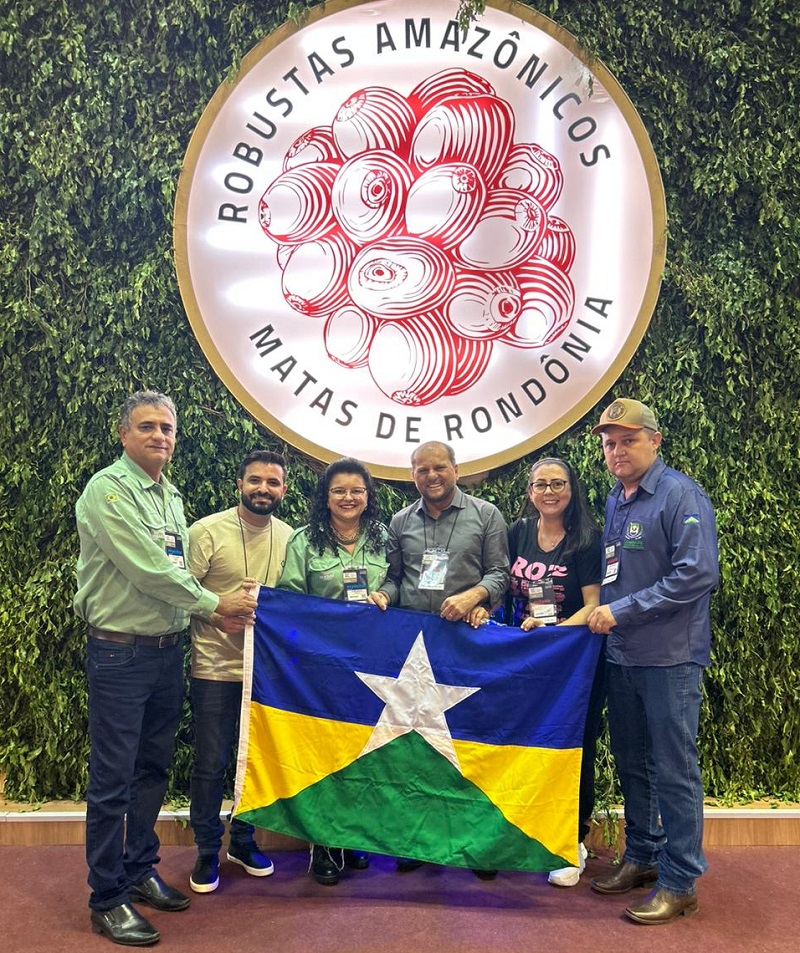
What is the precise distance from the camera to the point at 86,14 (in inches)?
137

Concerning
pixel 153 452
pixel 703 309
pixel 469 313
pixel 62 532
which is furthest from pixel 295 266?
pixel 703 309

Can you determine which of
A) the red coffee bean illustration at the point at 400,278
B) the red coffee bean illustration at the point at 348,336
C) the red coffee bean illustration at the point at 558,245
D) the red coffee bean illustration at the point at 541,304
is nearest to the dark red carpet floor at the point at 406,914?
the red coffee bean illustration at the point at 348,336

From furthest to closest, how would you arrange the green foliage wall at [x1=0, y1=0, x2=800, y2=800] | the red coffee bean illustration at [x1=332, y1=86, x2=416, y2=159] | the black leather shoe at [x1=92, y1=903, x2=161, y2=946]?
the red coffee bean illustration at [x1=332, y1=86, x2=416, y2=159], the green foliage wall at [x1=0, y1=0, x2=800, y2=800], the black leather shoe at [x1=92, y1=903, x2=161, y2=946]

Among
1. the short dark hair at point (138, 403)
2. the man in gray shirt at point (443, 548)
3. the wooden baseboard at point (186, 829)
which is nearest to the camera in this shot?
the short dark hair at point (138, 403)

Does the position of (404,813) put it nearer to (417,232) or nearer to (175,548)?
(175,548)

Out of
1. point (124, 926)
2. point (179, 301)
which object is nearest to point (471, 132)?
point (179, 301)

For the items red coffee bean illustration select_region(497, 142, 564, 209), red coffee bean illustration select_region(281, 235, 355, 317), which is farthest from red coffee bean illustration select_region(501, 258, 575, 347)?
red coffee bean illustration select_region(281, 235, 355, 317)

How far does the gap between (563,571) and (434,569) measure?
1.46 ft

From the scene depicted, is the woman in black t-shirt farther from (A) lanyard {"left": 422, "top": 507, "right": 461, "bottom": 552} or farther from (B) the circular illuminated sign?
(B) the circular illuminated sign

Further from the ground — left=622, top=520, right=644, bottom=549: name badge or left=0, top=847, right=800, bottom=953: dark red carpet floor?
left=622, top=520, right=644, bottom=549: name badge

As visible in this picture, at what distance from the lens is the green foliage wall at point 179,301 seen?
3.39 m

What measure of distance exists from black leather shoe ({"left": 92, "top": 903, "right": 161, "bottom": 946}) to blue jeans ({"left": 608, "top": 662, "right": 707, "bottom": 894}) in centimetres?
157

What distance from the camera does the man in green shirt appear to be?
245cm

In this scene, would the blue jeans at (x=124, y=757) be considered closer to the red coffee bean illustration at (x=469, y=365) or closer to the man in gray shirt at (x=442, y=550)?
the man in gray shirt at (x=442, y=550)
